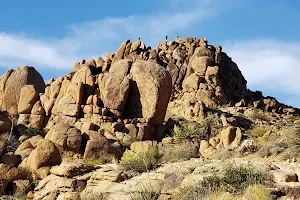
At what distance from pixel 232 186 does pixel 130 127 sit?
16.6 metres

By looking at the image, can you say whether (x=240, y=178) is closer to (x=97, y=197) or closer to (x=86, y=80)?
(x=97, y=197)

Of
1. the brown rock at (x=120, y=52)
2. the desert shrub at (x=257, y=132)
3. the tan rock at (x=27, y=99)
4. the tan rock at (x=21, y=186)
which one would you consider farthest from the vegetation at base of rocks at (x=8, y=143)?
the brown rock at (x=120, y=52)

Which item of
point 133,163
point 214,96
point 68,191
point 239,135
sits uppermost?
point 214,96

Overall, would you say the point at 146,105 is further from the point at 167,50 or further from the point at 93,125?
the point at 167,50

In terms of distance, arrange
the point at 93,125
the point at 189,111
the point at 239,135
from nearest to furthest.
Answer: the point at 239,135, the point at 93,125, the point at 189,111

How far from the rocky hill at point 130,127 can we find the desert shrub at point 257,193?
1.18 ft

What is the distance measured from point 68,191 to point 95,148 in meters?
5.97

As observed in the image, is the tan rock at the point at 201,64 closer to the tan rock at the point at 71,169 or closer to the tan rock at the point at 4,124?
the tan rock at the point at 4,124

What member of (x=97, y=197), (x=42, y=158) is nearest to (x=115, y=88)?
(x=42, y=158)

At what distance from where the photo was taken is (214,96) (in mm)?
52469

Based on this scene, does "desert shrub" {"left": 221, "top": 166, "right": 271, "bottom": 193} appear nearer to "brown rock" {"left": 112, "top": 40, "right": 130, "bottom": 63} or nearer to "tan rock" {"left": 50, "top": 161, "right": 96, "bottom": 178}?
"tan rock" {"left": 50, "top": 161, "right": 96, "bottom": 178}

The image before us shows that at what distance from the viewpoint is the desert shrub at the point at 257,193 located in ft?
32.2

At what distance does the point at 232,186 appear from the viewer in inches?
432

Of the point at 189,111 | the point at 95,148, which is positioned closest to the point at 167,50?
the point at 189,111
